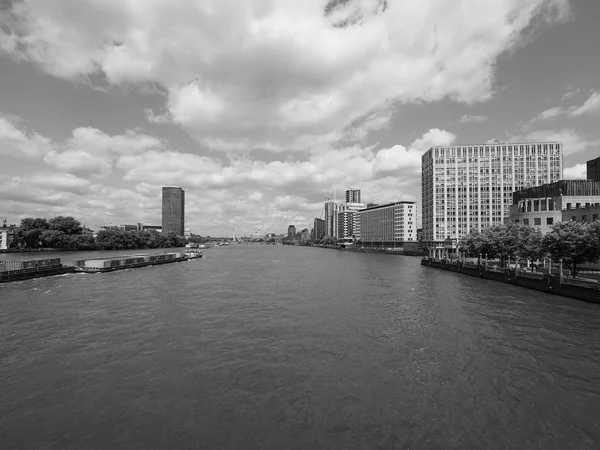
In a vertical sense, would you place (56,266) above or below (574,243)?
below

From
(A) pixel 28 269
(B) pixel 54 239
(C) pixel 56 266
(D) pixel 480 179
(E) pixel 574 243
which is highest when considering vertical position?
(D) pixel 480 179

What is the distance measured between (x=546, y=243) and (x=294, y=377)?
5802cm

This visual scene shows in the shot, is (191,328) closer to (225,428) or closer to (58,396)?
(58,396)

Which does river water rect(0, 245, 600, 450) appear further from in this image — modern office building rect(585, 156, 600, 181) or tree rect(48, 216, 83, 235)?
tree rect(48, 216, 83, 235)

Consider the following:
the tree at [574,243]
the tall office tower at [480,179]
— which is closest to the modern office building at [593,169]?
the tall office tower at [480,179]

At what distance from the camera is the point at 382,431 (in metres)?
13.7

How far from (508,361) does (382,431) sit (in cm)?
1346

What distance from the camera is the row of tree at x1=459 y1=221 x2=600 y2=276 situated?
4953 cm

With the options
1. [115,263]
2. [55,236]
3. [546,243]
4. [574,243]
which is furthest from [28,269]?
[55,236]

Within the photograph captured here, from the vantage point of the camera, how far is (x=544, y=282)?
52.1m

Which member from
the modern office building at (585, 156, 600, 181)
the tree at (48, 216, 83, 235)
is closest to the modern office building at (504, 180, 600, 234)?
the modern office building at (585, 156, 600, 181)

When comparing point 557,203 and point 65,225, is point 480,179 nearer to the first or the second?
point 557,203

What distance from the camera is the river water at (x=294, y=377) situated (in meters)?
13.4

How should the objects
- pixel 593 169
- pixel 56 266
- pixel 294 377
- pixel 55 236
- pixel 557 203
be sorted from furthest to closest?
1. pixel 55 236
2. pixel 593 169
3. pixel 557 203
4. pixel 56 266
5. pixel 294 377
